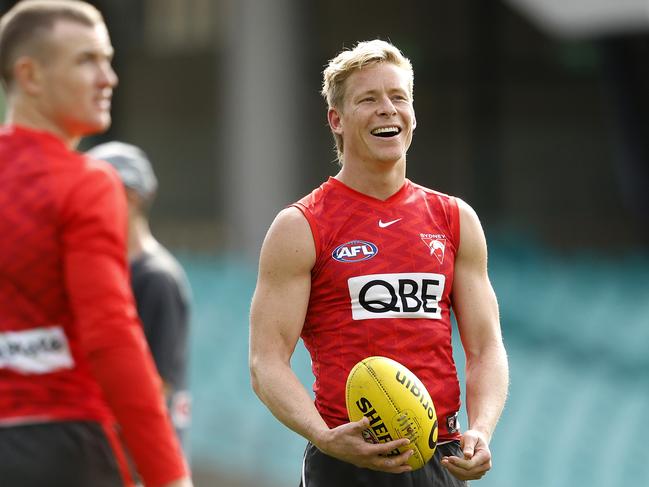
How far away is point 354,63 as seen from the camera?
12.0 ft

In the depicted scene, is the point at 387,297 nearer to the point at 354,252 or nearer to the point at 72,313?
the point at 354,252

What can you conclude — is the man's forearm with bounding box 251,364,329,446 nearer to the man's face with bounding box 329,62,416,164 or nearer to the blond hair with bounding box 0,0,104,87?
the man's face with bounding box 329,62,416,164

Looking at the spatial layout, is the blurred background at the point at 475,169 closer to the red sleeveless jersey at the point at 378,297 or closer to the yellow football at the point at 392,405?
the red sleeveless jersey at the point at 378,297

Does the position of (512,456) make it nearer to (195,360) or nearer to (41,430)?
(195,360)

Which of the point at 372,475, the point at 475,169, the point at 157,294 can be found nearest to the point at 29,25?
the point at 372,475

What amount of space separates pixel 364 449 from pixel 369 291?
0.47 meters

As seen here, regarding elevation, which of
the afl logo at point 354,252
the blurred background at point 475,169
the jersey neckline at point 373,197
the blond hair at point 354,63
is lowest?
the blurred background at point 475,169

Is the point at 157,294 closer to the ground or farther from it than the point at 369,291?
closer to the ground

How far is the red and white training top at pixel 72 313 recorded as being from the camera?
315 cm

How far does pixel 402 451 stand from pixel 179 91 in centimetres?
1985

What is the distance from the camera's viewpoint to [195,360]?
12.2 meters

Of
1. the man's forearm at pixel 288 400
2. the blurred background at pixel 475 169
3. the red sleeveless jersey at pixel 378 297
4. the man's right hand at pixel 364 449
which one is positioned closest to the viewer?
the man's right hand at pixel 364 449

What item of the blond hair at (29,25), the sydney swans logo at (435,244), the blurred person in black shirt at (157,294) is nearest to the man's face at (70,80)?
the blond hair at (29,25)

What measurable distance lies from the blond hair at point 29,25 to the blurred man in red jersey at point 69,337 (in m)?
0.21
